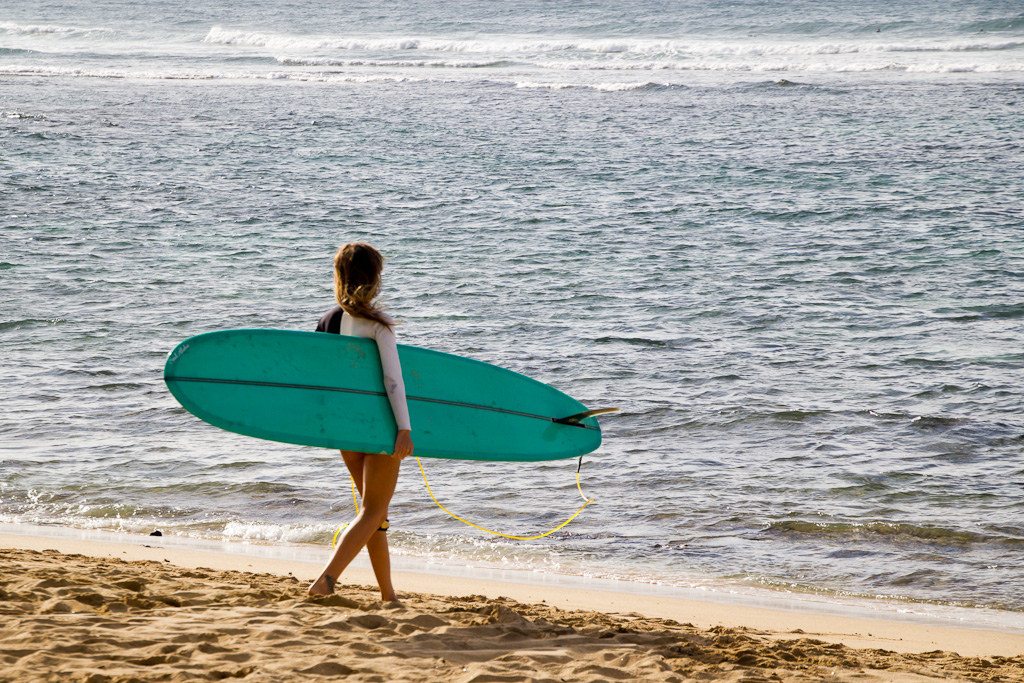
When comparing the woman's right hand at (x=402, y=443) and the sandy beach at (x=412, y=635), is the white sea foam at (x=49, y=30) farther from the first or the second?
the woman's right hand at (x=402, y=443)

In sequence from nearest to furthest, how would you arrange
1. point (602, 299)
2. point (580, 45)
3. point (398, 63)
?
point (602, 299), point (398, 63), point (580, 45)

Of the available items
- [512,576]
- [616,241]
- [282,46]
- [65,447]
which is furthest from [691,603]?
[282,46]

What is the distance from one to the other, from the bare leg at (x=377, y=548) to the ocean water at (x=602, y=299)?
4.92ft

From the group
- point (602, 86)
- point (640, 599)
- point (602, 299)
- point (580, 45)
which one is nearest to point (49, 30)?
point (580, 45)

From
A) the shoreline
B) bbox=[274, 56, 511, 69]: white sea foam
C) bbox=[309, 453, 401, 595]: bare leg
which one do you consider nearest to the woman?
bbox=[309, 453, 401, 595]: bare leg

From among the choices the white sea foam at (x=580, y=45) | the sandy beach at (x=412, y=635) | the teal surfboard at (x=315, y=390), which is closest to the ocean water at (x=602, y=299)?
the sandy beach at (x=412, y=635)

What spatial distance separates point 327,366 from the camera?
189 inches

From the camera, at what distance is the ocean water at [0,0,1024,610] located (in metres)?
6.65

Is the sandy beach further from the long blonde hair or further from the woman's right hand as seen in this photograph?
the long blonde hair

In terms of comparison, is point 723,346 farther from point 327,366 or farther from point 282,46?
point 282,46

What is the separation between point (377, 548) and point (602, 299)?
7177mm

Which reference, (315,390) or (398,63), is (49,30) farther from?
(315,390)

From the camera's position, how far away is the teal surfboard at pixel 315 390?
4.72 meters

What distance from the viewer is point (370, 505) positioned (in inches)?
174
